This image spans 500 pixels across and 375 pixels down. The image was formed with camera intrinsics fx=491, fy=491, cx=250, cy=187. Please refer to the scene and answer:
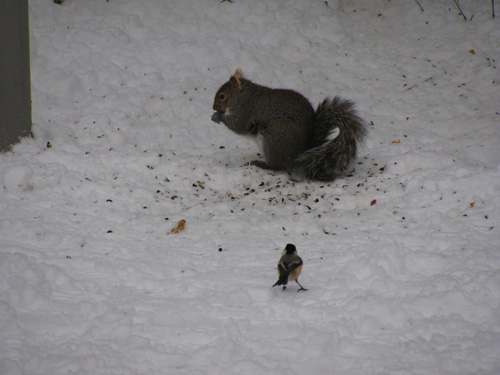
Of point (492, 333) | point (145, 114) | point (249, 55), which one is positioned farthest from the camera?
point (249, 55)

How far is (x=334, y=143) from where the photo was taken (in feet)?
15.5

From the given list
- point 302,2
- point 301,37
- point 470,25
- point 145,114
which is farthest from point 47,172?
point 470,25

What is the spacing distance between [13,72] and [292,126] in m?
2.67

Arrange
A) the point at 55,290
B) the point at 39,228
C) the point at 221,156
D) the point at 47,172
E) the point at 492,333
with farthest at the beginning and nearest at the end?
the point at 221,156 < the point at 47,172 < the point at 39,228 < the point at 55,290 < the point at 492,333

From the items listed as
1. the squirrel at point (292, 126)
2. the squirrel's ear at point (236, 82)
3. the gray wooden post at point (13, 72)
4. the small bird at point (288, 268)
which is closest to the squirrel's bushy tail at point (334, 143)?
the squirrel at point (292, 126)

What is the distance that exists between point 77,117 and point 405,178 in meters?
3.51

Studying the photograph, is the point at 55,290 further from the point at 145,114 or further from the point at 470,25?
the point at 470,25

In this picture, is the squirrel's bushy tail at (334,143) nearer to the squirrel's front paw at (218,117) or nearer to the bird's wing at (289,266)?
the squirrel's front paw at (218,117)

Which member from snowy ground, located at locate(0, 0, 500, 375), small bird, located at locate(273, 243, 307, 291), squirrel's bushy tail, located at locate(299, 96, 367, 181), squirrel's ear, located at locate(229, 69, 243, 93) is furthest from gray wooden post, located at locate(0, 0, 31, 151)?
small bird, located at locate(273, 243, 307, 291)

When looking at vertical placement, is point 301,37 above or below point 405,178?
above

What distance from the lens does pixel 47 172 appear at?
4.27m

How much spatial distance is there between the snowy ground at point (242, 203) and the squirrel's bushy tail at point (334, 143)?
0.19 meters

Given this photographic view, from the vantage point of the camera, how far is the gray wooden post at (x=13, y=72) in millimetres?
4453

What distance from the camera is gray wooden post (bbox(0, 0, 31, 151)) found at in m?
4.45
